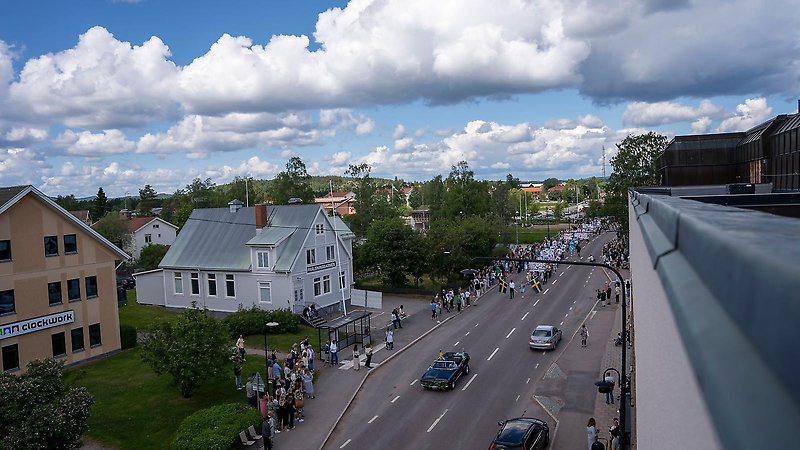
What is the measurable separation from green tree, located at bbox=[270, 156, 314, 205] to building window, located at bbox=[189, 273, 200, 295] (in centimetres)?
4115

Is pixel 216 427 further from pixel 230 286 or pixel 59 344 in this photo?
pixel 230 286

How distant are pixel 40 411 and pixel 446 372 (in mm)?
16162

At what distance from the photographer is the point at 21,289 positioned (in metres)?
28.4

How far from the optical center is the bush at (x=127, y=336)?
33.5 metres

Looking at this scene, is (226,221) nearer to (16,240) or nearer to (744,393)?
(16,240)

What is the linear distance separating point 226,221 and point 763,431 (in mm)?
47632

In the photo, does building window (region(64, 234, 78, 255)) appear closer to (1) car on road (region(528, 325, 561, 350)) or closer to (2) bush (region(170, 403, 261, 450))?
(2) bush (region(170, 403, 261, 450))

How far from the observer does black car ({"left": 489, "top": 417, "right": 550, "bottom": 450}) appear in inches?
719

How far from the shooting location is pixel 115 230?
7350 centimetres

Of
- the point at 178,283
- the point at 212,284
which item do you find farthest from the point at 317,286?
the point at 178,283

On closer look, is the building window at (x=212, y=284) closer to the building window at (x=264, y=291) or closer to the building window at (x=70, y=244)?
the building window at (x=264, y=291)

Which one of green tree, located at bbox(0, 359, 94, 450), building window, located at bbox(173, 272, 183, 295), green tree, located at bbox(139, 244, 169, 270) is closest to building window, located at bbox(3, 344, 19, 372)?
green tree, located at bbox(0, 359, 94, 450)

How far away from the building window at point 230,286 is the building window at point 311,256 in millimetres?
5932

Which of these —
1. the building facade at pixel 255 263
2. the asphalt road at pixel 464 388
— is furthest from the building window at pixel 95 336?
the asphalt road at pixel 464 388
